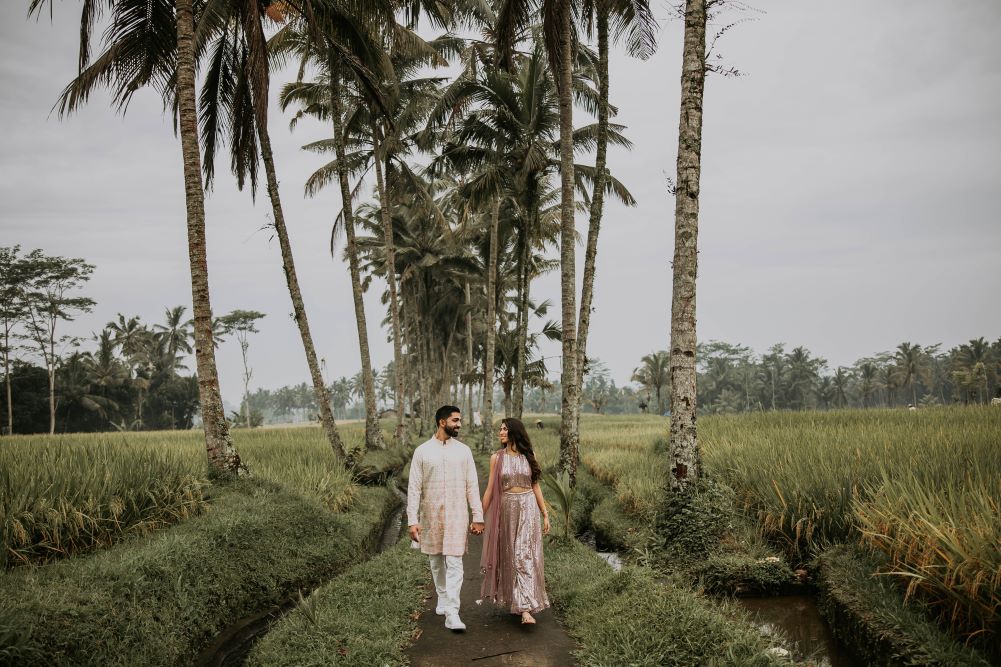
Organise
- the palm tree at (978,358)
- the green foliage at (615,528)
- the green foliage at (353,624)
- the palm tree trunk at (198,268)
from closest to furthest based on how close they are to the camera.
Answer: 1. the green foliage at (353,624)
2. the green foliage at (615,528)
3. the palm tree trunk at (198,268)
4. the palm tree at (978,358)

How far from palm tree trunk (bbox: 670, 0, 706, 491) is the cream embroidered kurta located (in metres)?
3.17

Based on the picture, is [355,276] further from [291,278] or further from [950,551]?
[950,551]

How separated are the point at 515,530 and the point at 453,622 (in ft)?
3.13

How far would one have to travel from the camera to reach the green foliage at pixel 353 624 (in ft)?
15.3

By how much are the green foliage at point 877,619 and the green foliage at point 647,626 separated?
0.87 metres

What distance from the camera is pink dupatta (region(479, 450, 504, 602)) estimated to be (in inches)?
220

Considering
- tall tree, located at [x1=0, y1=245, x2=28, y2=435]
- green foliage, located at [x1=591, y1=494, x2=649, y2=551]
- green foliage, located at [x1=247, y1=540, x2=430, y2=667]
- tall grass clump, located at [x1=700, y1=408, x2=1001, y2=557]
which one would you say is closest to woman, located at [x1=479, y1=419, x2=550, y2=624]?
green foliage, located at [x1=247, y1=540, x2=430, y2=667]

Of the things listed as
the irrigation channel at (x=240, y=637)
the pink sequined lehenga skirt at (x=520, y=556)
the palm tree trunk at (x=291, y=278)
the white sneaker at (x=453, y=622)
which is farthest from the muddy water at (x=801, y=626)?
the palm tree trunk at (x=291, y=278)

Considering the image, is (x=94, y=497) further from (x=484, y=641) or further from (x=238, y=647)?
(x=484, y=641)

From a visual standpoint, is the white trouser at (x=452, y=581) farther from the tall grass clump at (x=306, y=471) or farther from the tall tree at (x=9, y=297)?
the tall tree at (x=9, y=297)

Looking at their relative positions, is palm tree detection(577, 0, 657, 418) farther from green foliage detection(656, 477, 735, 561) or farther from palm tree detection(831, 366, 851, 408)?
palm tree detection(831, 366, 851, 408)

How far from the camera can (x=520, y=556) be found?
17.8 ft

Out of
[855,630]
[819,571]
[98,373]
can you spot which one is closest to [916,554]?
[855,630]

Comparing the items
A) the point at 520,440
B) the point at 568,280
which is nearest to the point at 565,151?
the point at 568,280
